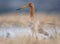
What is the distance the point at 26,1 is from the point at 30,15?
129 mm

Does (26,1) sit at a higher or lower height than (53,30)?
higher

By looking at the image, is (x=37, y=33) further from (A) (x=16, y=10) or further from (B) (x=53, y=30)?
(A) (x=16, y=10)

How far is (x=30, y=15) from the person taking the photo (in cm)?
123

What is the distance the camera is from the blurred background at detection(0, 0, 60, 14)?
122 centimetres

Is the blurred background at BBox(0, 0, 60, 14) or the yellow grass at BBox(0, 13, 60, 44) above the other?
the blurred background at BBox(0, 0, 60, 14)

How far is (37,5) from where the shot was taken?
1226 millimetres

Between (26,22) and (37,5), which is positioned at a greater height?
(37,5)

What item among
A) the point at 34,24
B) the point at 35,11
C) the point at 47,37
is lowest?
the point at 47,37

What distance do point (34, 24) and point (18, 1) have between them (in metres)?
0.25

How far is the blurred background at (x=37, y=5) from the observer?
3.99 ft

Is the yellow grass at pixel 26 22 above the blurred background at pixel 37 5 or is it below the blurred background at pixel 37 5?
below

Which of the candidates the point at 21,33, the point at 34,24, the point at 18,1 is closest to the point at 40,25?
the point at 34,24

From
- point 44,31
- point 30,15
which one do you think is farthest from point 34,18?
point 44,31

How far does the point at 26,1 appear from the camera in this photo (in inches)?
48.9
